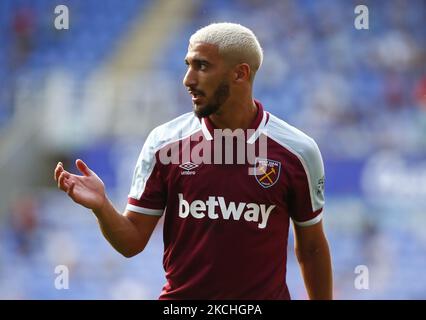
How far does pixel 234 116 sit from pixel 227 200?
401 millimetres

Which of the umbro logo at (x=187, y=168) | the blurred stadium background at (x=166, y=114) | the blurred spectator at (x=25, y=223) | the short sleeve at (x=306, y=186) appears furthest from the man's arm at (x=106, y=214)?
the blurred spectator at (x=25, y=223)

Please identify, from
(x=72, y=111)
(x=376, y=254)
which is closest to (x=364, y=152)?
(x=376, y=254)

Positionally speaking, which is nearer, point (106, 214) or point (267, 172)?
point (106, 214)

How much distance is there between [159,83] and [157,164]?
8.64 metres

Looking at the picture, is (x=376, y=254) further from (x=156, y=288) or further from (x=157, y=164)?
(x=157, y=164)

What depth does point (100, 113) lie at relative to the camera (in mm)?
12133

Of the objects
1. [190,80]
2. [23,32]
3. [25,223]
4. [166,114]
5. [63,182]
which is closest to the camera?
[63,182]

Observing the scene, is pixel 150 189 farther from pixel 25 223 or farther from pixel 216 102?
pixel 25 223

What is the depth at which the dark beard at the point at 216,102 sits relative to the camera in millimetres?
3957

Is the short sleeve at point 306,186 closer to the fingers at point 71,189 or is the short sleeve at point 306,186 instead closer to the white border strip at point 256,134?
the white border strip at point 256,134

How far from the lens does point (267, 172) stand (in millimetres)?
4016

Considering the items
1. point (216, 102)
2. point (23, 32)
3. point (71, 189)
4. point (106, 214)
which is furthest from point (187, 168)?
point (23, 32)

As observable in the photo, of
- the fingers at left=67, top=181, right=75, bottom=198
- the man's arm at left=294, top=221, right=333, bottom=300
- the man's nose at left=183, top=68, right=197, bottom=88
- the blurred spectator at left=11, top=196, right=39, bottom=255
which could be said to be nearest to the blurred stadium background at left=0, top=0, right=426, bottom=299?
the blurred spectator at left=11, top=196, right=39, bottom=255

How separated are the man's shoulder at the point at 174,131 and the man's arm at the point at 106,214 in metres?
0.32
